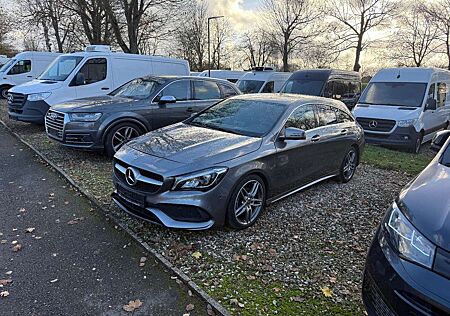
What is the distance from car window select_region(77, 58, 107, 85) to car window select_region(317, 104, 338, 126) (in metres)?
6.78

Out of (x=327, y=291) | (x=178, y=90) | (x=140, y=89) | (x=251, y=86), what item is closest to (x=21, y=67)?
(x=251, y=86)

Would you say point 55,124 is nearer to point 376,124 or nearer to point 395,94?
point 376,124

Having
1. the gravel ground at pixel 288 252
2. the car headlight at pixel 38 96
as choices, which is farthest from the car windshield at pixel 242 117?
the car headlight at pixel 38 96

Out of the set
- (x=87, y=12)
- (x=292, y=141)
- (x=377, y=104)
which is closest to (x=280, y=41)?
(x=87, y=12)

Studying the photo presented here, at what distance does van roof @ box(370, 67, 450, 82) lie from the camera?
9.55m

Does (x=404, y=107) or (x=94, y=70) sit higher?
(x=94, y=70)

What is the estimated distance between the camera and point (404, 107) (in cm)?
916

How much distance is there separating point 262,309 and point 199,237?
1292 millimetres

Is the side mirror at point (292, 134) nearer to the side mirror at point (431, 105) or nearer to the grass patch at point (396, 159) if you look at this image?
the grass patch at point (396, 159)

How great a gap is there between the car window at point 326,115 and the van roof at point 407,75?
213 inches

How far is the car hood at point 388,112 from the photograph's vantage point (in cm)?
880

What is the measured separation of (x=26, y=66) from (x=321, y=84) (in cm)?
1474

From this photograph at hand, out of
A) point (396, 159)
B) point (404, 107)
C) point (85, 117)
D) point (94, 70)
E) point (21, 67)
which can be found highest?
point (21, 67)

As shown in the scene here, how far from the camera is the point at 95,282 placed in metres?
3.13
